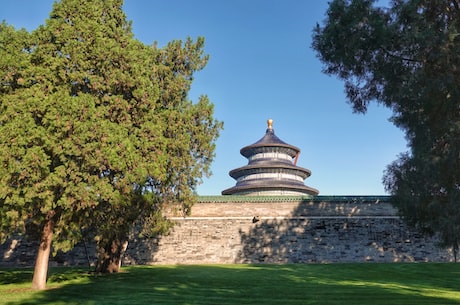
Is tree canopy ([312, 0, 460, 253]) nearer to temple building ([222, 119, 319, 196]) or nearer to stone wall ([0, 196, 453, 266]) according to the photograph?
stone wall ([0, 196, 453, 266])

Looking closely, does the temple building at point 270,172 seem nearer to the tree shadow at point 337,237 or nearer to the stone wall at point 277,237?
the stone wall at point 277,237

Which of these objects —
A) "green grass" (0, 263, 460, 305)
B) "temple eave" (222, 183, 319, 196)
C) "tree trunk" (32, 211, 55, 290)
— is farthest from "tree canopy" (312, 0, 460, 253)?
"temple eave" (222, 183, 319, 196)

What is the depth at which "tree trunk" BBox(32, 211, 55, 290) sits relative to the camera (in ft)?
37.5

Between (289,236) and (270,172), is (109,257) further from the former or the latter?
(270,172)

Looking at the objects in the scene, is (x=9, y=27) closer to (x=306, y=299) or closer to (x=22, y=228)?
(x=22, y=228)

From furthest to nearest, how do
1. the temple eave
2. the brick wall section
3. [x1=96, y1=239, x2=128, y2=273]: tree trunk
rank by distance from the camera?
the temple eave, the brick wall section, [x1=96, y1=239, x2=128, y2=273]: tree trunk

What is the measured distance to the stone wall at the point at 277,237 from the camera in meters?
21.6

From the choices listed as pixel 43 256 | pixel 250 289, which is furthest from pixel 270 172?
pixel 43 256

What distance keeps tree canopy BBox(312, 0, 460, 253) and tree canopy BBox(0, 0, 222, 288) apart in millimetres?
6062

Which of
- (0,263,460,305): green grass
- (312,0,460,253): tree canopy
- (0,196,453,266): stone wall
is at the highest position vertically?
(312,0,460,253): tree canopy

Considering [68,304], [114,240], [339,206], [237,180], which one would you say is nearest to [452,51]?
[68,304]

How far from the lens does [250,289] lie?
1085 centimetres

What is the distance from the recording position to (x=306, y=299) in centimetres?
917

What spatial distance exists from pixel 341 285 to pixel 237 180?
20.7 meters
